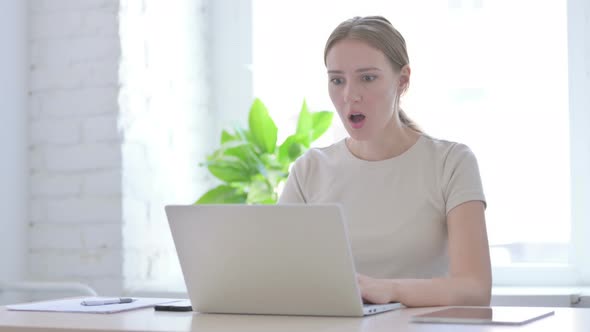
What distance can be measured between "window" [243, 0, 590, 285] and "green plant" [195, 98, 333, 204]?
1.25 ft

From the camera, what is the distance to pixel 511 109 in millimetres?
2912

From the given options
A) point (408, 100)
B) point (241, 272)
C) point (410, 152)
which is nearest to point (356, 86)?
point (410, 152)

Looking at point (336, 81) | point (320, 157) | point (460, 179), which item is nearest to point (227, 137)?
point (320, 157)

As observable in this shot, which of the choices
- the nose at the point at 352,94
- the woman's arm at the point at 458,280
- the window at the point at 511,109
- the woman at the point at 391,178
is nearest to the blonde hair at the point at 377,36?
the woman at the point at 391,178

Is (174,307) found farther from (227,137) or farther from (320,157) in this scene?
(227,137)

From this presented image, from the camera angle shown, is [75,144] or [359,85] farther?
[75,144]

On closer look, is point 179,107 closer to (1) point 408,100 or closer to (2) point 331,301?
(1) point 408,100

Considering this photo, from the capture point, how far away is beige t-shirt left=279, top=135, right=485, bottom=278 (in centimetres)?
194

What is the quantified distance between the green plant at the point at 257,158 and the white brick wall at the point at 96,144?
250 mm

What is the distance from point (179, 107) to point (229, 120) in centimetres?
24

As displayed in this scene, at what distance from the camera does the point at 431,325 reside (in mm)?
1259

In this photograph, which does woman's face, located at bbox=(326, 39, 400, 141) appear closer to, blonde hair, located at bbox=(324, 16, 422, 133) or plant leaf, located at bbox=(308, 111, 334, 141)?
blonde hair, located at bbox=(324, 16, 422, 133)

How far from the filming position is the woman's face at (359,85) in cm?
192

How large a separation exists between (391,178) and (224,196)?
991 mm
